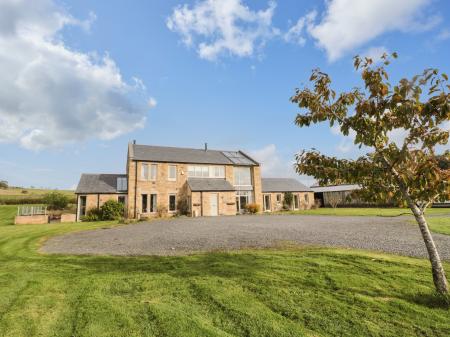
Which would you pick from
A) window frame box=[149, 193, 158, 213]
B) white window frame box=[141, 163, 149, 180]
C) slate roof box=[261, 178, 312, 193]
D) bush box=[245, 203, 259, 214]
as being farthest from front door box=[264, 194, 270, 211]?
white window frame box=[141, 163, 149, 180]

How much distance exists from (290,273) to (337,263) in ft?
5.13

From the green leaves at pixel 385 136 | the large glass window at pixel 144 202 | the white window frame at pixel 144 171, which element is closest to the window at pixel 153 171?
the white window frame at pixel 144 171

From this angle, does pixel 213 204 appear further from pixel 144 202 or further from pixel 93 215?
pixel 93 215

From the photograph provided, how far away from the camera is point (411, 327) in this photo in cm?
386

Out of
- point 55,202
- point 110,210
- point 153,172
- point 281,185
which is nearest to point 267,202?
point 281,185

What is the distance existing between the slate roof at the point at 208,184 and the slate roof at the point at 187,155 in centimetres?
223

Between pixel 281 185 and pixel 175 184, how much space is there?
17.4 metres

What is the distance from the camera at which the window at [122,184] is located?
91.1ft

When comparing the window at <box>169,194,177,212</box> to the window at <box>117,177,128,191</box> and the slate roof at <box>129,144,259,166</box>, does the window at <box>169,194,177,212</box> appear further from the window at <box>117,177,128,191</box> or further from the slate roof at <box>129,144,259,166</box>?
the window at <box>117,177,128,191</box>

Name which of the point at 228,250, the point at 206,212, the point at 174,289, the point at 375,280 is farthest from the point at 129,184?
the point at 375,280

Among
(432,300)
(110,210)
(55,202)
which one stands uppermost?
(55,202)

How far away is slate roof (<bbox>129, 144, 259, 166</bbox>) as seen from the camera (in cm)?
2884

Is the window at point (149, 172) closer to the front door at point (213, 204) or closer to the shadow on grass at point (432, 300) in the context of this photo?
the front door at point (213, 204)

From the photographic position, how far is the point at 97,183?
27.6 meters
